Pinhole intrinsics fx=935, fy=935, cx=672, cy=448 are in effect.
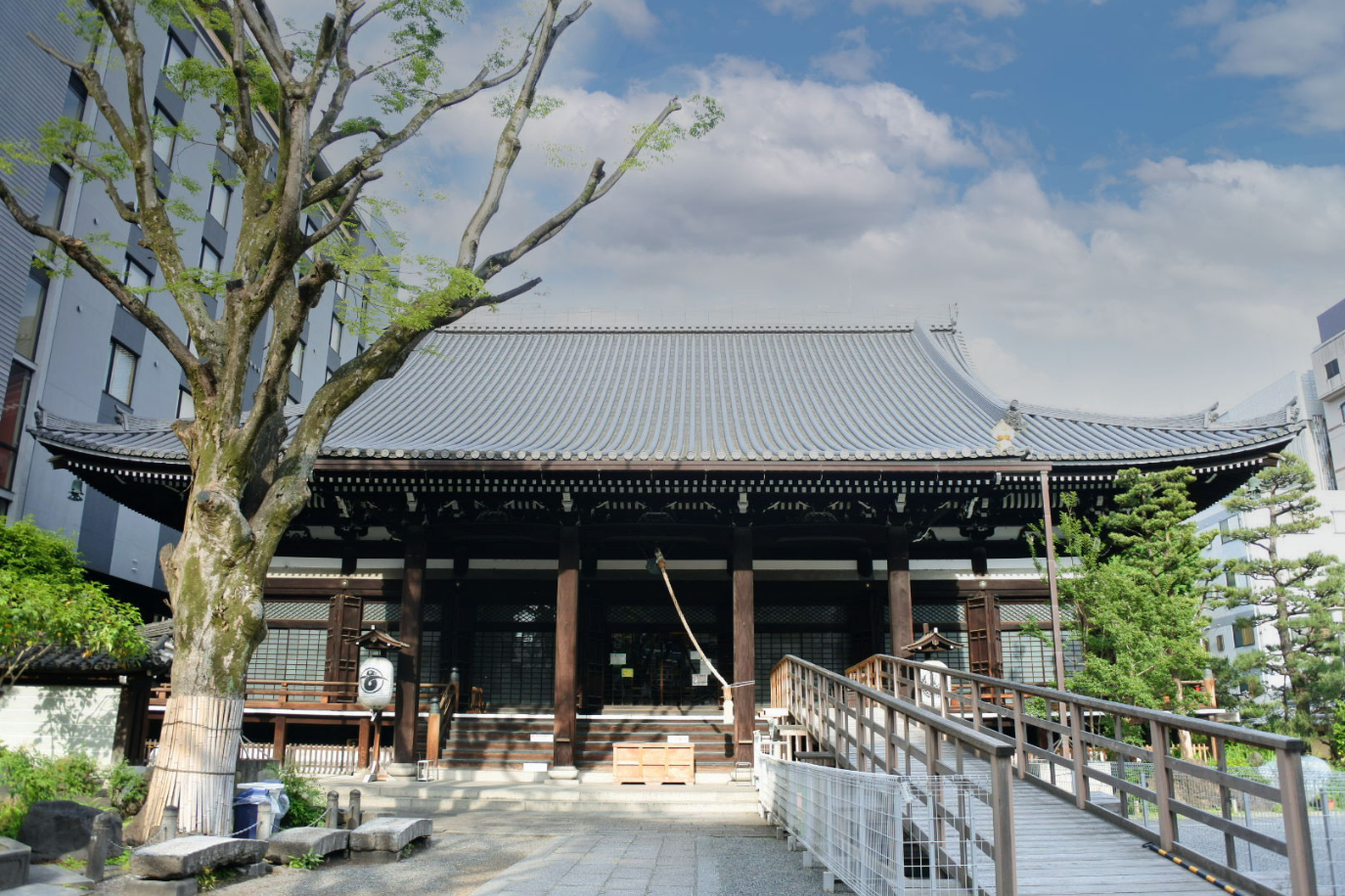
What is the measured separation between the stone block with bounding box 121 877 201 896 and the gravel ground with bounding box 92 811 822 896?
15 cm

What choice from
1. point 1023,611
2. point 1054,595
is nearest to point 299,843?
point 1054,595

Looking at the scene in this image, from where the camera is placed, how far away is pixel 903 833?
5871 mm

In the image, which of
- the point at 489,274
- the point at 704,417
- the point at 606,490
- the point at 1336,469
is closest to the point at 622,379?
the point at 704,417

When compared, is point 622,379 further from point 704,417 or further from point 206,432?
point 206,432

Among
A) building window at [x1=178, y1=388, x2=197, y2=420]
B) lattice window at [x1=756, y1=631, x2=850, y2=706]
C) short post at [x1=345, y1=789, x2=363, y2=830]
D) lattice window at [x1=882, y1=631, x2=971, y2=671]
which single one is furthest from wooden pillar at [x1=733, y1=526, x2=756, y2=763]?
building window at [x1=178, y1=388, x2=197, y2=420]

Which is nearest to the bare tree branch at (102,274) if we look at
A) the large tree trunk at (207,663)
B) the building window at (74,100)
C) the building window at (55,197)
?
the large tree trunk at (207,663)

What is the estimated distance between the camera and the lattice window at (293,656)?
1598 centimetres

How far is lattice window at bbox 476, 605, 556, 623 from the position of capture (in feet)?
55.1

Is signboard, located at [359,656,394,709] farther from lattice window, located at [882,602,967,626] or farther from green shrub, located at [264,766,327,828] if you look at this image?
Answer: lattice window, located at [882,602,967,626]

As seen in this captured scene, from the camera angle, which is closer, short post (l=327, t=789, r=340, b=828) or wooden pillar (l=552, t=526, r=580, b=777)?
short post (l=327, t=789, r=340, b=828)

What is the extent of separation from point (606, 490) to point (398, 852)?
21.5 ft

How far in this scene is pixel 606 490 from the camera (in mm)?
14047

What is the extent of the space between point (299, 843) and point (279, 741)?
7549 mm

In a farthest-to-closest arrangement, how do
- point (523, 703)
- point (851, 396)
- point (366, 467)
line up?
point (851, 396) → point (523, 703) → point (366, 467)
